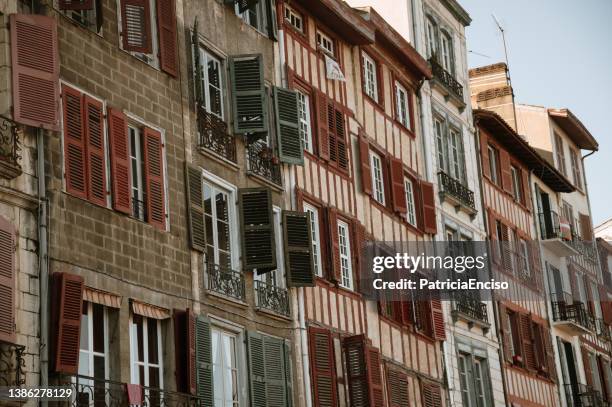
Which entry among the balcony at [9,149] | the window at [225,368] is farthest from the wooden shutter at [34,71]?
the window at [225,368]

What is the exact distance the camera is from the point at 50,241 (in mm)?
20328

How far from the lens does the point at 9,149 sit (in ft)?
65.5

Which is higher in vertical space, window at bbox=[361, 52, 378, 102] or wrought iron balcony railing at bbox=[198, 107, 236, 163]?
window at bbox=[361, 52, 378, 102]

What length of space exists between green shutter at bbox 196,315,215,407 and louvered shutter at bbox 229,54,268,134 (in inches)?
185

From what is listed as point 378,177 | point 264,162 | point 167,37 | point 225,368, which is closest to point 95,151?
point 167,37

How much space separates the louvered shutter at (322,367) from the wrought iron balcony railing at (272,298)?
0.96 metres

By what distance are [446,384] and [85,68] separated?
626 inches

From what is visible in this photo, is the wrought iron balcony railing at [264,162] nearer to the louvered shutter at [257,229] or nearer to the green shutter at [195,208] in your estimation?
the louvered shutter at [257,229]

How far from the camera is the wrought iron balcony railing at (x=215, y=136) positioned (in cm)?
2583

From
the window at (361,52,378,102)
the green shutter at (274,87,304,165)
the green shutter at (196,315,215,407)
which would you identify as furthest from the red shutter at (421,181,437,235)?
the green shutter at (196,315,215,407)

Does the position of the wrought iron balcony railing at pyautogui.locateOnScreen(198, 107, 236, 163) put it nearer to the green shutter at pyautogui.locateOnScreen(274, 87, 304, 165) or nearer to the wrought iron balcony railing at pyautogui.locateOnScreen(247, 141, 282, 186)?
the wrought iron balcony railing at pyautogui.locateOnScreen(247, 141, 282, 186)

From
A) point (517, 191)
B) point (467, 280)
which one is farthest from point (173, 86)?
point (517, 191)

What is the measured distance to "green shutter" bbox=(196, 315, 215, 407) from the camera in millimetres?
23297

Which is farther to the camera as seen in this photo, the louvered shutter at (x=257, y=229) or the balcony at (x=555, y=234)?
the balcony at (x=555, y=234)
